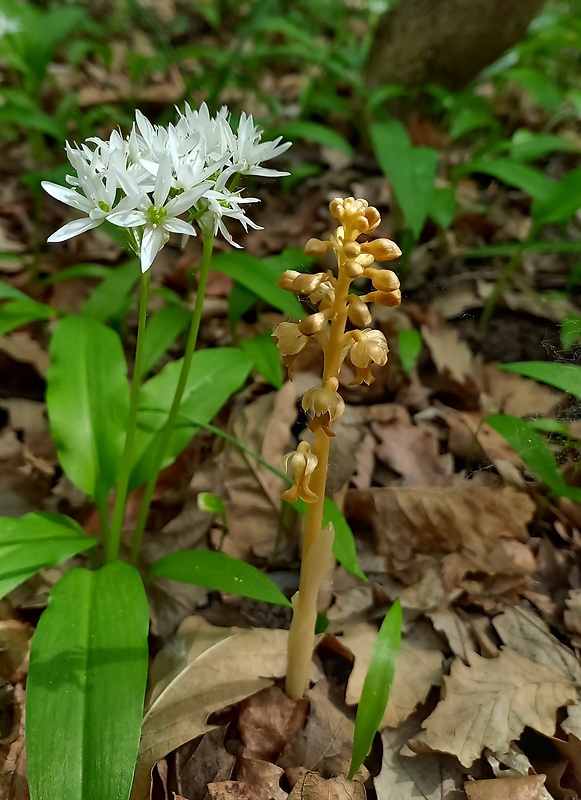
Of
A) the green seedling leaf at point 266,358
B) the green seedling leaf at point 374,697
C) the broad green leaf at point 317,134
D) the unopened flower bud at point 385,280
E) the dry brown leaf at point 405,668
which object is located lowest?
the dry brown leaf at point 405,668

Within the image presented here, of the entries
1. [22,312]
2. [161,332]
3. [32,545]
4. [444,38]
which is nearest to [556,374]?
[161,332]

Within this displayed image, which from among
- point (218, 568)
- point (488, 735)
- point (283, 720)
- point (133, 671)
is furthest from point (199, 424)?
point (488, 735)

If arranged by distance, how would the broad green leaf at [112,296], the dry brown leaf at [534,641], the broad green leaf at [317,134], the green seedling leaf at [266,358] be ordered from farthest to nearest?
the broad green leaf at [317,134] → the broad green leaf at [112,296] → the green seedling leaf at [266,358] → the dry brown leaf at [534,641]

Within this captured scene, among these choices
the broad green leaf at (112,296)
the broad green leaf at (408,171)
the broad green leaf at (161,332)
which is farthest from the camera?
the broad green leaf at (408,171)

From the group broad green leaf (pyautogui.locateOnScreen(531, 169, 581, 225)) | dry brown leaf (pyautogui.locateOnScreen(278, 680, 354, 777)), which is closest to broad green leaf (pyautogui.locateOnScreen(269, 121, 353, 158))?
broad green leaf (pyautogui.locateOnScreen(531, 169, 581, 225))

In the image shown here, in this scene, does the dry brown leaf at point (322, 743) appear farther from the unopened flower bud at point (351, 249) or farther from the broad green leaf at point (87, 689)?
the unopened flower bud at point (351, 249)

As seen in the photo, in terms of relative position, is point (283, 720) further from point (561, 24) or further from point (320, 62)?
point (561, 24)

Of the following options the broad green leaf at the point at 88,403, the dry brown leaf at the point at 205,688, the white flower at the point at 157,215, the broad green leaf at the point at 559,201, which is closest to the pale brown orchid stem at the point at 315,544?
the dry brown leaf at the point at 205,688
